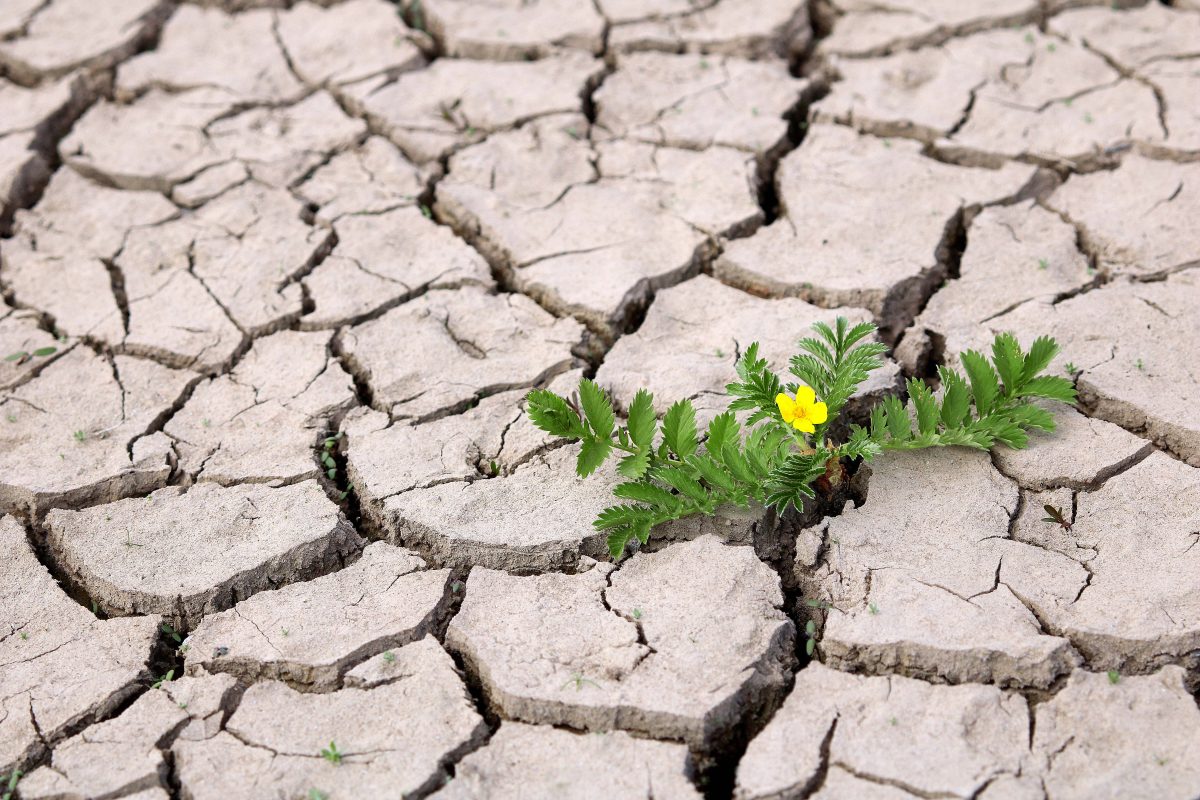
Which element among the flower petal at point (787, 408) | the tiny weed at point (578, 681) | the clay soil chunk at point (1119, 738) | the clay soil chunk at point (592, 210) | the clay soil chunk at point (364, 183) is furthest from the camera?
the clay soil chunk at point (364, 183)

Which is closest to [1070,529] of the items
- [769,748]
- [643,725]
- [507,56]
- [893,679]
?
[893,679]

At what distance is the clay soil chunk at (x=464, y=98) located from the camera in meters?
3.82

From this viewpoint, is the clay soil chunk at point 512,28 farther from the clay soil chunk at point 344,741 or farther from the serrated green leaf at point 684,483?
the clay soil chunk at point 344,741

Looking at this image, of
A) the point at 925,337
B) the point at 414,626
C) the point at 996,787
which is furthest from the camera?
the point at 925,337

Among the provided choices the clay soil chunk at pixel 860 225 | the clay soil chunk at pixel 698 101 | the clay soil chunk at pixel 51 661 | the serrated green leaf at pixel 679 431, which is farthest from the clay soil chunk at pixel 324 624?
the clay soil chunk at pixel 698 101

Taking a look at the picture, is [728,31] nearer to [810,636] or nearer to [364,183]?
[364,183]

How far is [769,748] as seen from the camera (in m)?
2.06

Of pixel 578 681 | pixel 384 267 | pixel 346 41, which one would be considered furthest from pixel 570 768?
pixel 346 41

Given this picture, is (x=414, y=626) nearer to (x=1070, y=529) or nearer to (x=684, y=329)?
(x=684, y=329)

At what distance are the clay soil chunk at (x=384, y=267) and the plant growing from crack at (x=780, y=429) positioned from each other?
90 centimetres

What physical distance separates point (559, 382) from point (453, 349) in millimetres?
324

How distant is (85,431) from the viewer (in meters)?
2.86

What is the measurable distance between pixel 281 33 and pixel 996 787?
3.73 metres

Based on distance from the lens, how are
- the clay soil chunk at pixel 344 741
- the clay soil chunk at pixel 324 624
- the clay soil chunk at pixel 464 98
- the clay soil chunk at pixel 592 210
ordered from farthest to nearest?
the clay soil chunk at pixel 464 98
the clay soil chunk at pixel 592 210
the clay soil chunk at pixel 324 624
the clay soil chunk at pixel 344 741
